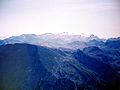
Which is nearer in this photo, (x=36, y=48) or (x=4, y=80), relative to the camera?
(x=4, y=80)

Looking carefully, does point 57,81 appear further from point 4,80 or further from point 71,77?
point 4,80

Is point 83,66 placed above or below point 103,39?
above

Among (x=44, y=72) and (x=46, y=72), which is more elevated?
(x=44, y=72)

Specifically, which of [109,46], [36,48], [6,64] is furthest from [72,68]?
[109,46]

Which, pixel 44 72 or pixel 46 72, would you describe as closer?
pixel 44 72

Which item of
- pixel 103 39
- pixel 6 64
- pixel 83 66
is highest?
pixel 6 64

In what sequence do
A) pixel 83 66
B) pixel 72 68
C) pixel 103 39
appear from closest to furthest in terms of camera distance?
pixel 72 68 → pixel 83 66 → pixel 103 39

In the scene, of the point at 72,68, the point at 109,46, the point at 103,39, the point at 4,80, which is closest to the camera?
the point at 4,80
